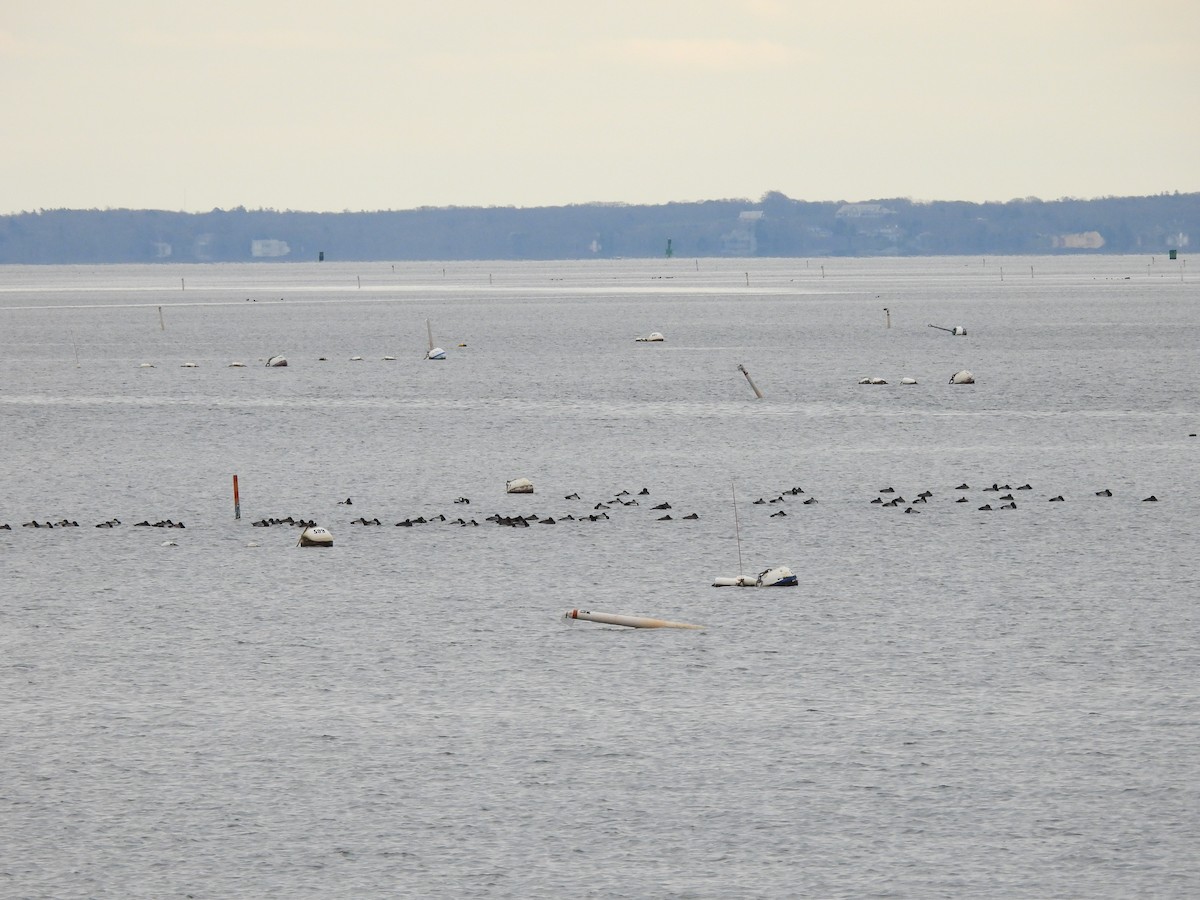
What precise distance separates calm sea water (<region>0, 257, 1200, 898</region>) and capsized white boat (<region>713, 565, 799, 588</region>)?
0.21m

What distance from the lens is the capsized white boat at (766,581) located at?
14.8 metres

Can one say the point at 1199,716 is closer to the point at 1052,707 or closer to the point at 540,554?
the point at 1052,707

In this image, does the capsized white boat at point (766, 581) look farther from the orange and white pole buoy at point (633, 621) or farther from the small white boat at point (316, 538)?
the small white boat at point (316, 538)

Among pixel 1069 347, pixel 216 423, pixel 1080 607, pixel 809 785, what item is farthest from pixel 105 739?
pixel 1069 347

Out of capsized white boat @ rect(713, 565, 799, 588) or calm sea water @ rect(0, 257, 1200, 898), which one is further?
capsized white boat @ rect(713, 565, 799, 588)

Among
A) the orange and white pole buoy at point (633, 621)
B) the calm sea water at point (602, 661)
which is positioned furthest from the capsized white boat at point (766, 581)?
the orange and white pole buoy at point (633, 621)

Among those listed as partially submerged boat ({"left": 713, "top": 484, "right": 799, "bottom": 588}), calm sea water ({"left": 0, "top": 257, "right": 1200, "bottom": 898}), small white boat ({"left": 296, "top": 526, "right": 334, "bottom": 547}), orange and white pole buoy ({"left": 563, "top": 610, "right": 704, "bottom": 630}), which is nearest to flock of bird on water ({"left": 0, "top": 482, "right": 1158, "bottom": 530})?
calm sea water ({"left": 0, "top": 257, "right": 1200, "bottom": 898})

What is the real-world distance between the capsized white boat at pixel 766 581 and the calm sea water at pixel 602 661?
0.21 metres

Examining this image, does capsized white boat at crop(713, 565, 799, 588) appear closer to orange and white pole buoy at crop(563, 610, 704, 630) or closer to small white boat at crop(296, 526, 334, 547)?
orange and white pole buoy at crop(563, 610, 704, 630)

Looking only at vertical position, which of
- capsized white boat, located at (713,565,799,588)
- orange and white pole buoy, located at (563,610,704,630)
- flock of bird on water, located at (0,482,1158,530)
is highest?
orange and white pole buoy, located at (563,610,704,630)

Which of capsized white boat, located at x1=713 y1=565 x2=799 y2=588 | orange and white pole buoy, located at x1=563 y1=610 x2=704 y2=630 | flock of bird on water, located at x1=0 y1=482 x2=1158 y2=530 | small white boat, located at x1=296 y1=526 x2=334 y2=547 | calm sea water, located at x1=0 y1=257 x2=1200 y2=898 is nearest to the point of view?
calm sea water, located at x1=0 y1=257 x2=1200 y2=898

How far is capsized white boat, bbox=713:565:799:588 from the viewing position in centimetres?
1483

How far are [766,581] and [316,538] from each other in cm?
454

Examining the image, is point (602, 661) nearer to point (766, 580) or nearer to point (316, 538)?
point (766, 580)
